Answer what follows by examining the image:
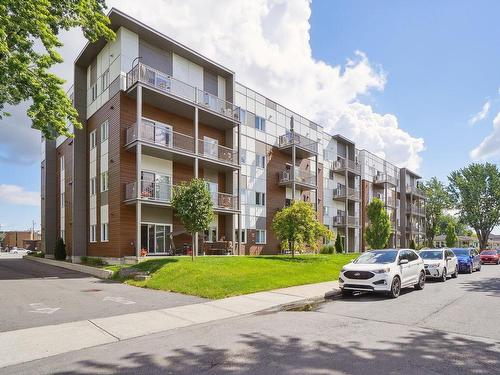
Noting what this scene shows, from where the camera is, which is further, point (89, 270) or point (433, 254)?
point (89, 270)

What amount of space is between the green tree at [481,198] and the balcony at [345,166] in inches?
1179

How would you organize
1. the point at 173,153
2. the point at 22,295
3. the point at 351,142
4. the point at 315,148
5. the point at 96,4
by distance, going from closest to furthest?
the point at 22,295 → the point at 96,4 → the point at 173,153 → the point at 315,148 → the point at 351,142

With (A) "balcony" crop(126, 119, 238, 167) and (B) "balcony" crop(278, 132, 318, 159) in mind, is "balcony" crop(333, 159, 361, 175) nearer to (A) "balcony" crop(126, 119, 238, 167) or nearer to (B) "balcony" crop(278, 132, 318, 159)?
(B) "balcony" crop(278, 132, 318, 159)

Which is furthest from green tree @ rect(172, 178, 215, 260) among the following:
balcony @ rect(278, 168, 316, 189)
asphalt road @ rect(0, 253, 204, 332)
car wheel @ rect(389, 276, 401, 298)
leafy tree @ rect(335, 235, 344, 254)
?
leafy tree @ rect(335, 235, 344, 254)

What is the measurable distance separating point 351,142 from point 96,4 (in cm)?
3966

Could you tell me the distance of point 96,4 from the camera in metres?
13.9

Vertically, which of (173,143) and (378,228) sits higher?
(173,143)

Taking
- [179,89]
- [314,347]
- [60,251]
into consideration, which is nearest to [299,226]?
[179,89]

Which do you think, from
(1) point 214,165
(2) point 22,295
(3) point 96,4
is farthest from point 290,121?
(2) point 22,295

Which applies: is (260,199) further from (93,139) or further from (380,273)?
(380,273)

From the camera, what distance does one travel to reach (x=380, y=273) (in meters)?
12.5

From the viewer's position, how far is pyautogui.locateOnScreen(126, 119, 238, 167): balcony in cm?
2289

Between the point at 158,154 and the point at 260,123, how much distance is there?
40.0ft

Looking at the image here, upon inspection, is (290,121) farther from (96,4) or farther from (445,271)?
(96,4)
